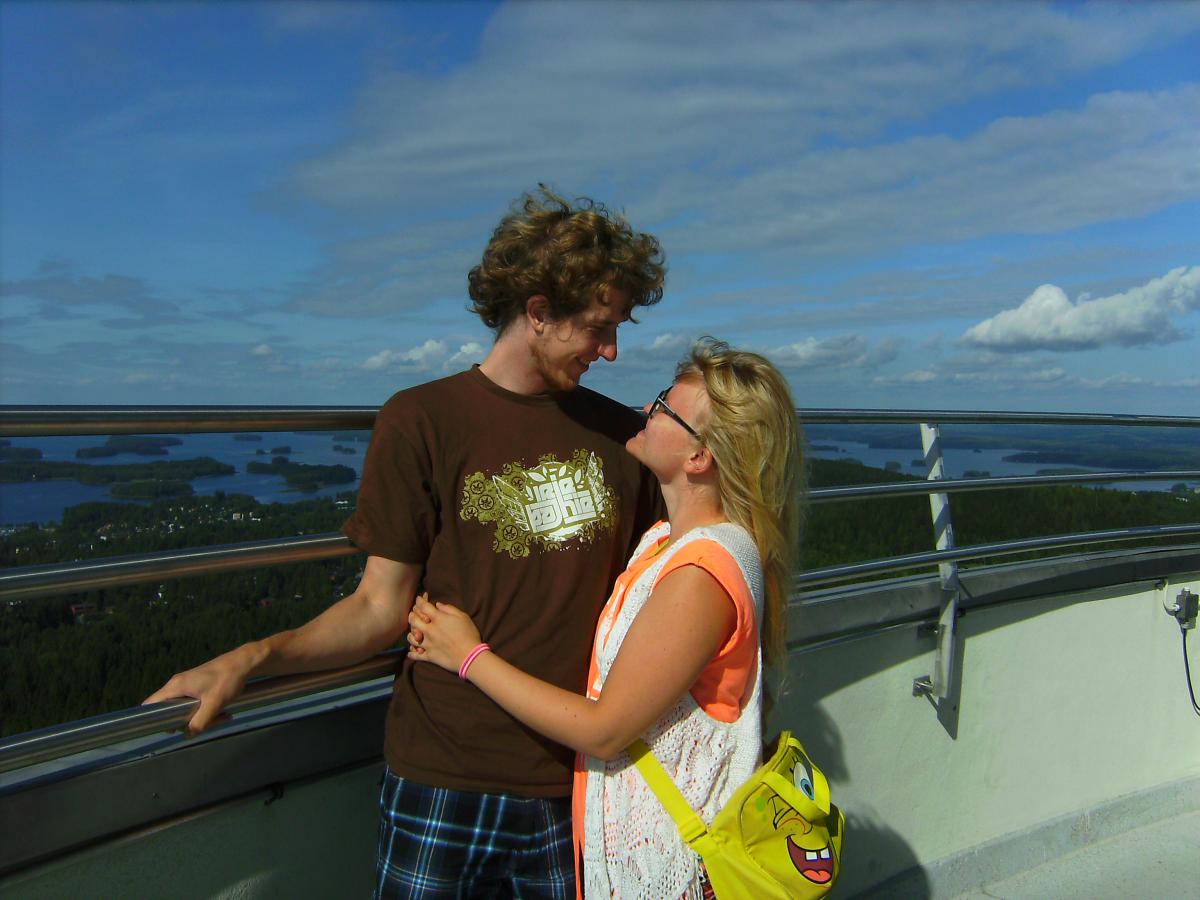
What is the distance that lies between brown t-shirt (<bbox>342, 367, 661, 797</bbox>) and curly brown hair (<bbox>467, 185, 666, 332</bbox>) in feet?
0.64

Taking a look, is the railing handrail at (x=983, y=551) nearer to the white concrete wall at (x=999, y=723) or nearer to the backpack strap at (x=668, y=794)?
the white concrete wall at (x=999, y=723)

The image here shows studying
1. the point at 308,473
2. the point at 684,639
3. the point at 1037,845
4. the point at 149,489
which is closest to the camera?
the point at 684,639

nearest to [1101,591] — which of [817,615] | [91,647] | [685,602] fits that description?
[817,615]

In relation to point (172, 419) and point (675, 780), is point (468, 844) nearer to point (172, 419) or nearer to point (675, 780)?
point (675, 780)

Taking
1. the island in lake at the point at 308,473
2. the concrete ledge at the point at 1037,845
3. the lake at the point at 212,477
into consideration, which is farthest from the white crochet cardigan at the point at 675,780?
the concrete ledge at the point at 1037,845

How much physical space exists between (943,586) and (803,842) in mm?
2181

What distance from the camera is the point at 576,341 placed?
220cm

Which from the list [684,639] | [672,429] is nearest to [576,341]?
[672,429]

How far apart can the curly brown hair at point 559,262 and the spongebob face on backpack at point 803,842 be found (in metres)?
1.07

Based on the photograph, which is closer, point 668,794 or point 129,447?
point 668,794

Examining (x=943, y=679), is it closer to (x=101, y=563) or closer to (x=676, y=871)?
(x=676, y=871)

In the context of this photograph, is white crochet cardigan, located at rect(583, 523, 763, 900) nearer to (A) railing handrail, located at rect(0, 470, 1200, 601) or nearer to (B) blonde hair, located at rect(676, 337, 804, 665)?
(B) blonde hair, located at rect(676, 337, 804, 665)

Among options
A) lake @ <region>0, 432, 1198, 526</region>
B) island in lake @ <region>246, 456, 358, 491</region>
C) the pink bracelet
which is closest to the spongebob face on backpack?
the pink bracelet

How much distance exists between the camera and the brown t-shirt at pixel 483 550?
2.08m
